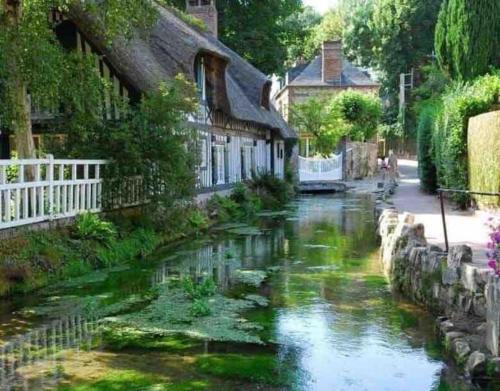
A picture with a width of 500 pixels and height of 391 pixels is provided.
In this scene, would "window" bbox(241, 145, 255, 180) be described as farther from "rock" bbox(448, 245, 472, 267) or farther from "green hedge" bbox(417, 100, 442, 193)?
"rock" bbox(448, 245, 472, 267)

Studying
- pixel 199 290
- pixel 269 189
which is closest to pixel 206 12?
pixel 269 189

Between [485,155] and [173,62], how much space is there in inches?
362

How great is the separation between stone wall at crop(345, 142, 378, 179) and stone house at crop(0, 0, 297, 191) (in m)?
7.09

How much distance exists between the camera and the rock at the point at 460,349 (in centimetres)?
660

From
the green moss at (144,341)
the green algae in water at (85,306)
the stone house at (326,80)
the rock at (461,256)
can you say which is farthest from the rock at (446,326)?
the stone house at (326,80)

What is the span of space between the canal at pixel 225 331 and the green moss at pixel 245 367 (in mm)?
20

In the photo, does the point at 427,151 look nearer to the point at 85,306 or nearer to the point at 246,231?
the point at 246,231

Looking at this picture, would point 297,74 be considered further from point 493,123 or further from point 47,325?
point 47,325

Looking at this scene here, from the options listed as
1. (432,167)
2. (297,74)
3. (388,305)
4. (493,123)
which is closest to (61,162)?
(388,305)

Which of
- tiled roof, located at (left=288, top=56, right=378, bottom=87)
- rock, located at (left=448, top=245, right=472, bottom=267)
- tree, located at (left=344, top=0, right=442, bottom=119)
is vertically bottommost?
rock, located at (left=448, top=245, right=472, bottom=267)

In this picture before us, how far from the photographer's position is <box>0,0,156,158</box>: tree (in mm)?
11531

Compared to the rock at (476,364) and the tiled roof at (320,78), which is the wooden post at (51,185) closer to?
the rock at (476,364)

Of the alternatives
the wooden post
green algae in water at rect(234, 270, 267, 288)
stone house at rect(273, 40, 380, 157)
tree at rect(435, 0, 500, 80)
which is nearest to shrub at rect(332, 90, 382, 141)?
stone house at rect(273, 40, 380, 157)

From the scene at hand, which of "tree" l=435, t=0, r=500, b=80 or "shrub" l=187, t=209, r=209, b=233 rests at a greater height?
"tree" l=435, t=0, r=500, b=80
